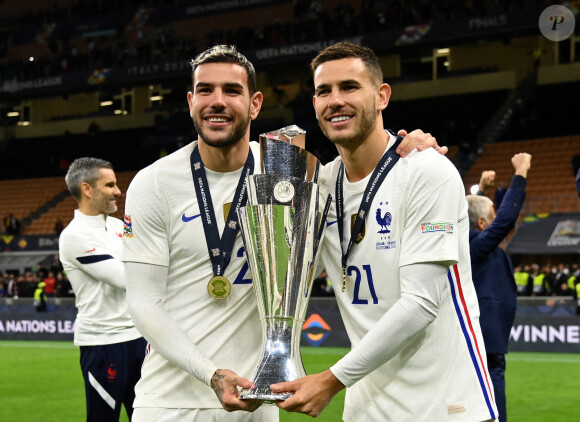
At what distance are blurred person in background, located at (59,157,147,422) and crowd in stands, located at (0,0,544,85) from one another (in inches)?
763

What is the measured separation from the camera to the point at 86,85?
30.2 meters

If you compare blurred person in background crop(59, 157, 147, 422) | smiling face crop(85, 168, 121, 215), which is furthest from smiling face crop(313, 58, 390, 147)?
smiling face crop(85, 168, 121, 215)

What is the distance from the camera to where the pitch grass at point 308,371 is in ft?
26.0

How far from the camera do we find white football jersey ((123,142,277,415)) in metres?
3.06

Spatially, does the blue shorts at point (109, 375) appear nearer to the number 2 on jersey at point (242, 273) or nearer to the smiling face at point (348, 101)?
the number 2 on jersey at point (242, 273)

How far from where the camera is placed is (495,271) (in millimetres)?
5590

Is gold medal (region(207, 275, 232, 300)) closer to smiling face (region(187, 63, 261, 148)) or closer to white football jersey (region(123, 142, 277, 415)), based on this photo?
white football jersey (region(123, 142, 277, 415))

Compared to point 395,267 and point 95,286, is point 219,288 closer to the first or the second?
point 395,267

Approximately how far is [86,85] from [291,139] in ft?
93.7

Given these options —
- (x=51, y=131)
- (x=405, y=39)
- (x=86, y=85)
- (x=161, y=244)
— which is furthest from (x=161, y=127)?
(x=161, y=244)

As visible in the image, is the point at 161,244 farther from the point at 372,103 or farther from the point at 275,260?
the point at 372,103

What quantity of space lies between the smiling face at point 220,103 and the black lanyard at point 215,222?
→ 0.16m

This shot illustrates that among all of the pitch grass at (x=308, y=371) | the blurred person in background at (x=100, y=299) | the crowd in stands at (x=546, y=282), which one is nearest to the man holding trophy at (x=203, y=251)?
the blurred person in background at (x=100, y=299)

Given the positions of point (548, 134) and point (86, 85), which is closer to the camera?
point (548, 134)
